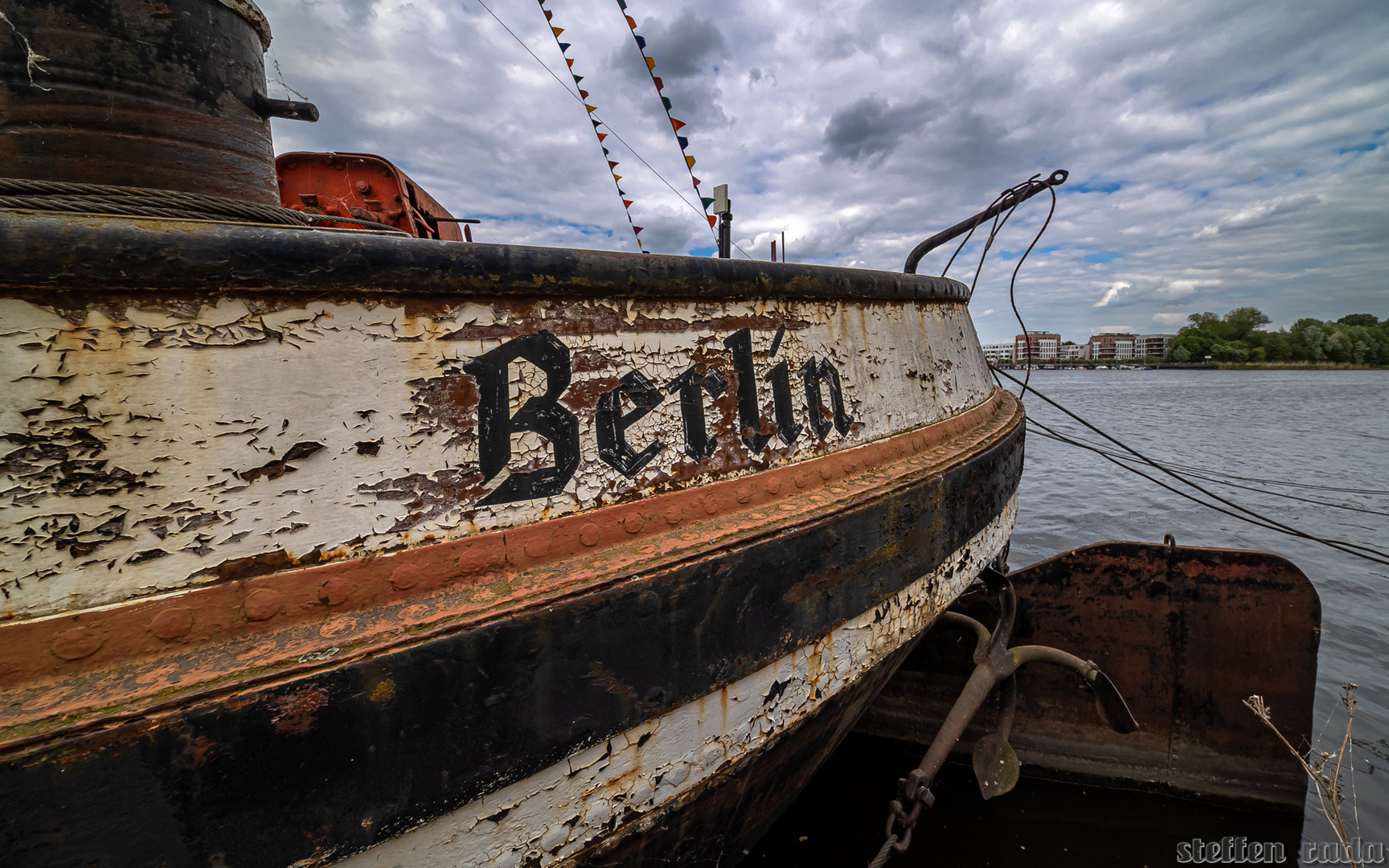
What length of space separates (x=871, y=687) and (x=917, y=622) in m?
0.26

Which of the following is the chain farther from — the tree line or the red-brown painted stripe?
the tree line

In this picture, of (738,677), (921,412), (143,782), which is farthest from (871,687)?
(143,782)

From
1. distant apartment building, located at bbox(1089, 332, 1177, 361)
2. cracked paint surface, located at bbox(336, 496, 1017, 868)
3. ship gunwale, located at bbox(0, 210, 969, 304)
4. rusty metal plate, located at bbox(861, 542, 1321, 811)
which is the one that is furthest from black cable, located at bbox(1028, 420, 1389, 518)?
distant apartment building, located at bbox(1089, 332, 1177, 361)

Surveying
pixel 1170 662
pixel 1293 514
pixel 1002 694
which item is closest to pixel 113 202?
pixel 1002 694

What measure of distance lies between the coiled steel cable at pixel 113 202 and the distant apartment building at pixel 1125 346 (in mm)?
127159

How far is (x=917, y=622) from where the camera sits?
5.78 feet

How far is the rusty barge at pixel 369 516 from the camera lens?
788mm

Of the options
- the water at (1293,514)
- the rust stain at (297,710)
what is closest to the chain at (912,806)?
the rust stain at (297,710)

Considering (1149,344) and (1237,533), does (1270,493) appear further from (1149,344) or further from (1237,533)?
(1149,344)

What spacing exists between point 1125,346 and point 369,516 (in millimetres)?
144349

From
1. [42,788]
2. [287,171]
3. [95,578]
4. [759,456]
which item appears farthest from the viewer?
[287,171]

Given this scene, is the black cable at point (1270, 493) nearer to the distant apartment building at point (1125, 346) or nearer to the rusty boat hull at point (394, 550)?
the rusty boat hull at point (394, 550)

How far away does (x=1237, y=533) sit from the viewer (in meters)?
6.75

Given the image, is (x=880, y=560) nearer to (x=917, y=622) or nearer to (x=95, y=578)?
(x=917, y=622)
